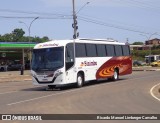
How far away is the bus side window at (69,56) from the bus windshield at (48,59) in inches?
16.8

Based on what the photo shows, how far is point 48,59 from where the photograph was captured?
25.3 metres

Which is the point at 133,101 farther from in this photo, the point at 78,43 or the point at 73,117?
the point at 78,43

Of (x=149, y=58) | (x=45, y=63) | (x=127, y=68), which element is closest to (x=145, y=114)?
(x=45, y=63)

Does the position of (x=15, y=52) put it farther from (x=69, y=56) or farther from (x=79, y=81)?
(x=69, y=56)

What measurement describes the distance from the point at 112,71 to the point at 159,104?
52.5ft

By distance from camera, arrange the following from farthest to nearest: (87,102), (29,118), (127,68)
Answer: (127,68) → (87,102) → (29,118)

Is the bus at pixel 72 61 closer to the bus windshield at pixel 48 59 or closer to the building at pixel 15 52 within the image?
the bus windshield at pixel 48 59

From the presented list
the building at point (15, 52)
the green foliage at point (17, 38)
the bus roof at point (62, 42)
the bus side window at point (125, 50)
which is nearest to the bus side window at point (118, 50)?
the bus side window at point (125, 50)

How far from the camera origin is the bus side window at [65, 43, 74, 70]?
83.4 feet

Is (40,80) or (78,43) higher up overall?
(78,43)

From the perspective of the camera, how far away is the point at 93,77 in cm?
2928

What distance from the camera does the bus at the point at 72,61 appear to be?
82.2 feet

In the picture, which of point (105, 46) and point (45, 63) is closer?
point (45, 63)

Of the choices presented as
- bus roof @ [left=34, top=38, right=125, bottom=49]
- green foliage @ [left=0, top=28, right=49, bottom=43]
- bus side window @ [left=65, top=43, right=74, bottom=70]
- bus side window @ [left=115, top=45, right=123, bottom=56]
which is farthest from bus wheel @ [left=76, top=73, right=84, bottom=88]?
green foliage @ [left=0, top=28, right=49, bottom=43]
